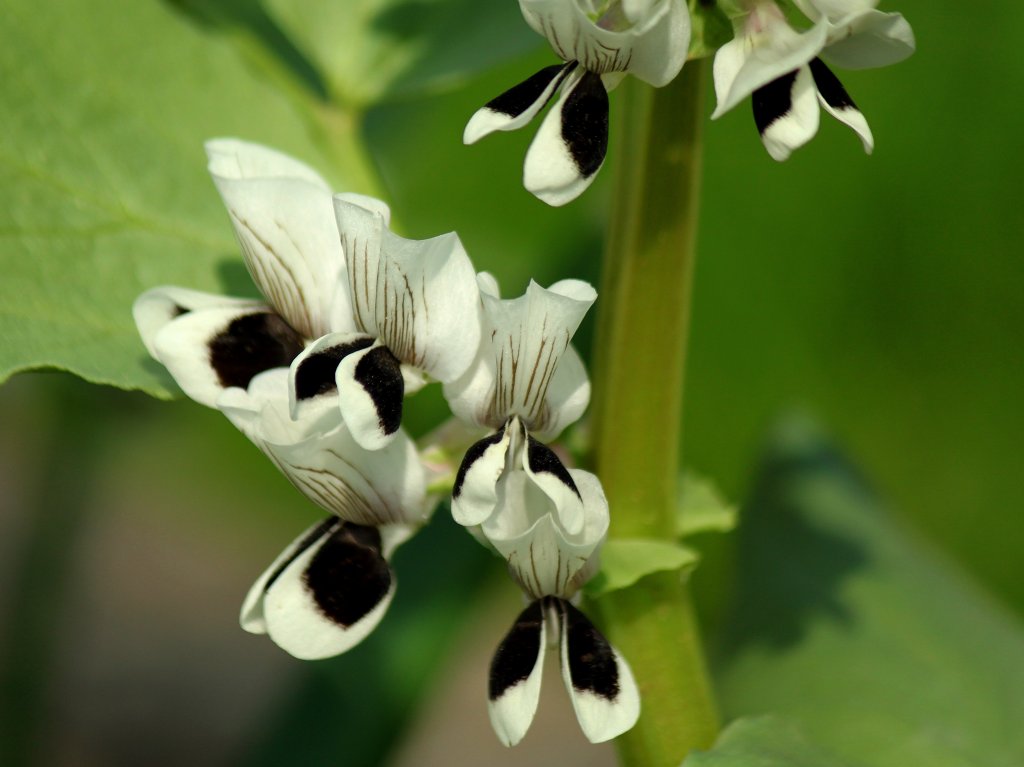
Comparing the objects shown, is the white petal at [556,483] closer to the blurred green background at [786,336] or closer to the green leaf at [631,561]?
the green leaf at [631,561]

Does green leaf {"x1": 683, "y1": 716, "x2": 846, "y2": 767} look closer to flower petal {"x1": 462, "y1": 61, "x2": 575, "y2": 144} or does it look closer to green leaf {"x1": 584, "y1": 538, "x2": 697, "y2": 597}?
green leaf {"x1": 584, "y1": 538, "x2": 697, "y2": 597}

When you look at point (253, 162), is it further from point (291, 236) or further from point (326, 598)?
point (326, 598)

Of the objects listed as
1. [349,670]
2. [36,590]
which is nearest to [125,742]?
[36,590]

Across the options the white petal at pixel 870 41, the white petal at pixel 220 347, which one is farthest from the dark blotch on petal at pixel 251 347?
the white petal at pixel 870 41

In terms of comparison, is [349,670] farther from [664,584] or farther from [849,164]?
[849,164]

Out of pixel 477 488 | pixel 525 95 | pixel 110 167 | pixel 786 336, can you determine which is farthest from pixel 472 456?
pixel 786 336
